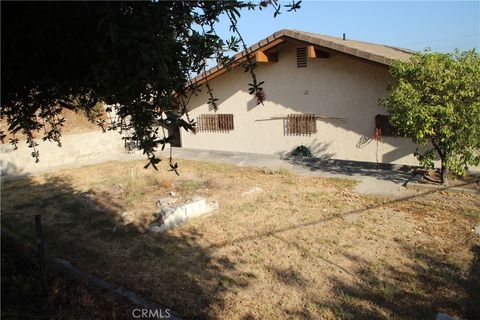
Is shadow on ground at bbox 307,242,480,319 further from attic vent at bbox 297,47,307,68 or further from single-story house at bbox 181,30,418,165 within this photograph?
attic vent at bbox 297,47,307,68

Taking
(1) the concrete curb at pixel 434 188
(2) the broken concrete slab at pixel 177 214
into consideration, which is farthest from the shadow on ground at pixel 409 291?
(2) the broken concrete slab at pixel 177 214

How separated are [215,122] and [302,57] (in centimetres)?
496

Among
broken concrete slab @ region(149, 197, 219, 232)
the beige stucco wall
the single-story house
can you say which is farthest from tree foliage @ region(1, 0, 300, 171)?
the beige stucco wall

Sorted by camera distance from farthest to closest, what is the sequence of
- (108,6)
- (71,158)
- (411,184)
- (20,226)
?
1. (71,158)
2. (411,184)
3. (20,226)
4. (108,6)

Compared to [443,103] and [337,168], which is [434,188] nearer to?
[443,103]

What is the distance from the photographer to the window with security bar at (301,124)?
13489 mm

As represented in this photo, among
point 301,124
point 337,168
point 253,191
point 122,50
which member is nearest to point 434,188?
point 337,168

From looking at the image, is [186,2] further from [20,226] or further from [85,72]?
[20,226]

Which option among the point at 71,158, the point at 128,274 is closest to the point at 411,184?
the point at 128,274

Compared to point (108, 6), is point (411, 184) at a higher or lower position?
lower

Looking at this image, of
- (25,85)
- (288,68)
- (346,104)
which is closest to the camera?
(25,85)

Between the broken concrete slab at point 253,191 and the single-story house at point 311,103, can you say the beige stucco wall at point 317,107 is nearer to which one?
the single-story house at point 311,103

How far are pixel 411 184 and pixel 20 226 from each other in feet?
31.3

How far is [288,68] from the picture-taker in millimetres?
13773
